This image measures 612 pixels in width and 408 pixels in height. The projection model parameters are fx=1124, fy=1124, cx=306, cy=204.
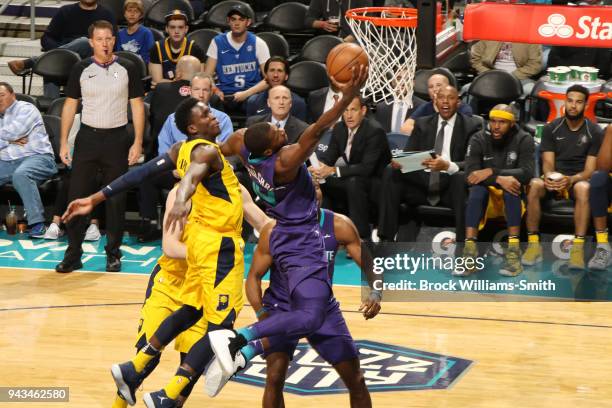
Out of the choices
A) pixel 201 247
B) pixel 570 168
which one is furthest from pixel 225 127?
pixel 201 247

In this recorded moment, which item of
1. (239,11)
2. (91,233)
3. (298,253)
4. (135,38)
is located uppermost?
(239,11)

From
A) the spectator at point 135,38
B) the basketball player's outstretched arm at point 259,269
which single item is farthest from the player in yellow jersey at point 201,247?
the spectator at point 135,38

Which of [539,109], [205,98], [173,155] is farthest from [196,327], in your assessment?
[539,109]

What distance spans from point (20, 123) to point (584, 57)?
17.8ft

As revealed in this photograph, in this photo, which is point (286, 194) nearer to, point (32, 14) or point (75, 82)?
point (75, 82)

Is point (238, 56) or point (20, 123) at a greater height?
point (238, 56)

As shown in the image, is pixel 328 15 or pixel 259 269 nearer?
pixel 259 269

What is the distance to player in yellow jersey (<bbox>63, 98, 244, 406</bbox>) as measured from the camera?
18.8 ft

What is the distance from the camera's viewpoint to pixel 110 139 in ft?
31.1

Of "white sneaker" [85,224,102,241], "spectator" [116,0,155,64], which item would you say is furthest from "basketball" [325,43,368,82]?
"spectator" [116,0,155,64]

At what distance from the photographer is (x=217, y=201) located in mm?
5961

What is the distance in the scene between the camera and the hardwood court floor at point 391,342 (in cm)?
671

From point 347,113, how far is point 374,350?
9.25ft

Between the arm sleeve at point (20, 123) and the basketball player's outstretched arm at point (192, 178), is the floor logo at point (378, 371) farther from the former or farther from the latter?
the arm sleeve at point (20, 123)
